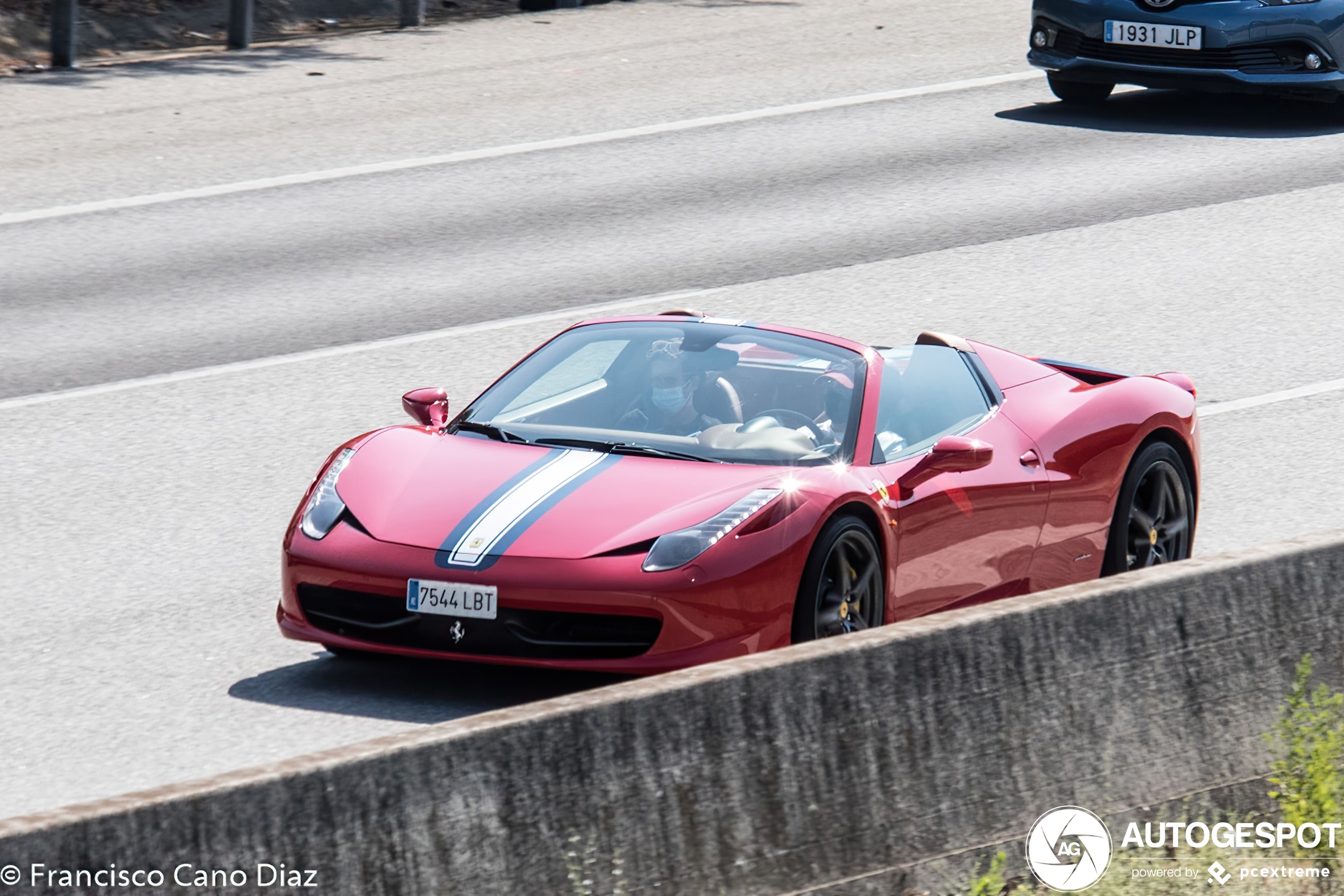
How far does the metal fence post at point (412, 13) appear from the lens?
20016 millimetres

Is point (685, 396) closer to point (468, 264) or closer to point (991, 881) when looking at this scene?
point (991, 881)

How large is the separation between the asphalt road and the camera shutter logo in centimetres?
165

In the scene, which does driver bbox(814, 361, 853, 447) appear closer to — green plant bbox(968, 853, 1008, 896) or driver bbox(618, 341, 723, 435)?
driver bbox(618, 341, 723, 435)

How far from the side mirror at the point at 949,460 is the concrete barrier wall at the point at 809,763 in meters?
1.30

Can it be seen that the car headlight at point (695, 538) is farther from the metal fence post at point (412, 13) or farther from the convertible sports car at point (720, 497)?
the metal fence post at point (412, 13)

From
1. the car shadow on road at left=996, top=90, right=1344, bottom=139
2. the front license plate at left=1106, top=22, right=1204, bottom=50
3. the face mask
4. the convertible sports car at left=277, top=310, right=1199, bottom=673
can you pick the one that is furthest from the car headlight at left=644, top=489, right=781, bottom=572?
the car shadow on road at left=996, top=90, right=1344, bottom=139

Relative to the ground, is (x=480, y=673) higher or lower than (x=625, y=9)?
lower

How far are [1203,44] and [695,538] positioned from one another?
11.6 m

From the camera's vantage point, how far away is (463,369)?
10.8 meters

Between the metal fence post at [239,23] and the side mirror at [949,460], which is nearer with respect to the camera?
the side mirror at [949,460]

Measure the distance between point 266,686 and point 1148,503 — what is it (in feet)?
11.2

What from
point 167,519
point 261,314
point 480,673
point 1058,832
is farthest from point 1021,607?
point 261,314

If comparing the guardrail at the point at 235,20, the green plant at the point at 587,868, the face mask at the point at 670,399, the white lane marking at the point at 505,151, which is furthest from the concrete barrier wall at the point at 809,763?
the guardrail at the point at 235,20

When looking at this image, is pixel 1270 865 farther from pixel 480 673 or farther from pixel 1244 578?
pixel 480 673
